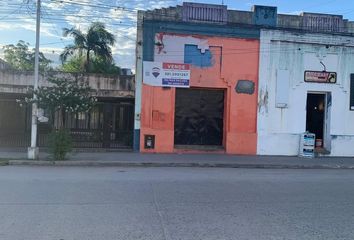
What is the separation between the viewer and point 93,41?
3969cm

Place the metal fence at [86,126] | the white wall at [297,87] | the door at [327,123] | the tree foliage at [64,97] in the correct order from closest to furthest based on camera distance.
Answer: the tree foliage at [64,97] < the metal fence at [86,126] < the white wall at [297,87] < the door at [327,123]

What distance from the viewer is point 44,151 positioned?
21.3 metres

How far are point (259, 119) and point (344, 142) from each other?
466 cm

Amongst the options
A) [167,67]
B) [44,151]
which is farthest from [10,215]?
[167,67]

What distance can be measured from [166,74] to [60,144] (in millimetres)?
6744

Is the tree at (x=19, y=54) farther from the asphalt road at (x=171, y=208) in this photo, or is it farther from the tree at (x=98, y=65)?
the asphalt road at (x=171, y=208)

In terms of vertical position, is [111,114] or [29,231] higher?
[111,114]

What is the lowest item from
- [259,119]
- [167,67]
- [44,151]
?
[44,151]

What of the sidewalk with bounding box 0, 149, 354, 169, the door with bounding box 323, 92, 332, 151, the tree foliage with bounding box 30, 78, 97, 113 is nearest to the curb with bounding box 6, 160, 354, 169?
the sidewalk with bounding box 0, 149, 354, 169

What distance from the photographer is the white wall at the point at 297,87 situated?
23.2m

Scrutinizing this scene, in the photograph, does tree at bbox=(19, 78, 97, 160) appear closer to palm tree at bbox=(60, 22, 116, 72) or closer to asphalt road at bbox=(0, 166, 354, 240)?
asphalt road at bbox=(0, 166, 354, 240)

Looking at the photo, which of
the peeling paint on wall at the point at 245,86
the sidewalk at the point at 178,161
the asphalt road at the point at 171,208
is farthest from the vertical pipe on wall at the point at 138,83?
the asphalt road at the point at 171,208

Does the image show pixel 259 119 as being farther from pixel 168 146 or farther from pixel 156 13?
pixel 156 13

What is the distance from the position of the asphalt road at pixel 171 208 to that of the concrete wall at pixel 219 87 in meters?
9.38
